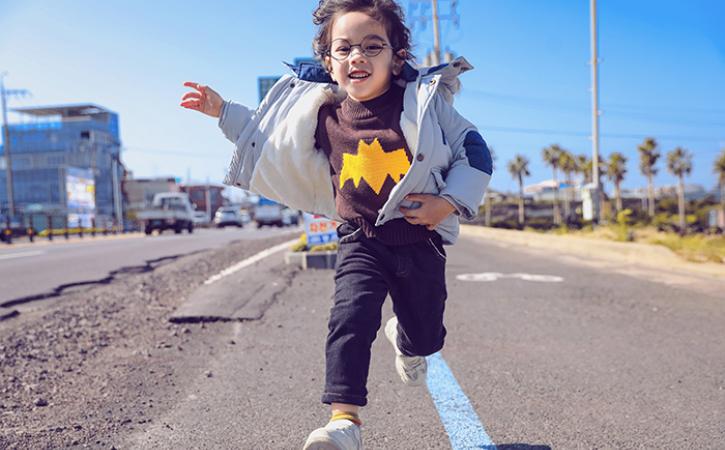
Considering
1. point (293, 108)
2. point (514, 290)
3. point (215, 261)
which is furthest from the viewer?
point (215, 261)

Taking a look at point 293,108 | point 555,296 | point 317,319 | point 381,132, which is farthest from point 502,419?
point 555,296

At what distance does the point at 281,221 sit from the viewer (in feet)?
165

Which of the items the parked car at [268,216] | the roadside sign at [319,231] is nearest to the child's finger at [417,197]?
the roadside sign at [319,231]

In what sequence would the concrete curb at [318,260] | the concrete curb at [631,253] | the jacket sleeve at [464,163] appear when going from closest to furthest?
the jacket sleeve at [464,163] → the concrete curb at [631,253] → the concrete curb at [318,260]

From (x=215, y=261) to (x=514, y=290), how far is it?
7.04 meters

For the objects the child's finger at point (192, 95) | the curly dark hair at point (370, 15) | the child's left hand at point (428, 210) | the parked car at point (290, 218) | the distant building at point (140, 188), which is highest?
the distant building at point (140, 188)

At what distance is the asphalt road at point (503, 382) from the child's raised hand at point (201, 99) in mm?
1462

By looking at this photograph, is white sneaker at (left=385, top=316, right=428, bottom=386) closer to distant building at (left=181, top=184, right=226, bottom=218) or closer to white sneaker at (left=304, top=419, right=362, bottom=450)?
white sneaker at (left=304, top=419, right=362, bottom=450)

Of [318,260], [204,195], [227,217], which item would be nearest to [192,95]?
[318,260]

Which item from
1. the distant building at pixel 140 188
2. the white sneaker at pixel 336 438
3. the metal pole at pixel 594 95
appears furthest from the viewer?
the distant building at pixel 140 188

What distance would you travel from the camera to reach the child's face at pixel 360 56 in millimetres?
2684

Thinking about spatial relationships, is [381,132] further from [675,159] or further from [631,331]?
[675,159]

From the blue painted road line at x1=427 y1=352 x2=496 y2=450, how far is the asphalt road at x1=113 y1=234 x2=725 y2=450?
1 centimetres

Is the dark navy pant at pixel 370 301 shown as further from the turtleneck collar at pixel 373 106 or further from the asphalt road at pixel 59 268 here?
the asphalt road at pixel 59 268
